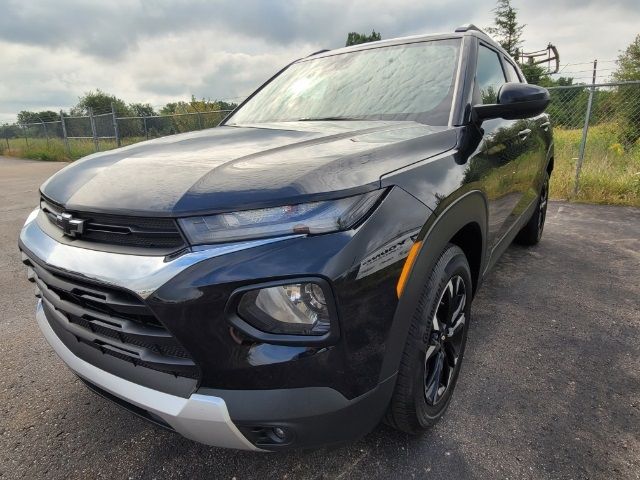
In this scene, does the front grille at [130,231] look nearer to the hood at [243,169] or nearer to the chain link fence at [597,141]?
the hood at [243,169]

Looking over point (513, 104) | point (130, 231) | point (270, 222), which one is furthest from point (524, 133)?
point (130, 231)

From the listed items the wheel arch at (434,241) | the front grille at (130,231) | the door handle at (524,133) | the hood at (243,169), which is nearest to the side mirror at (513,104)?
the hood at (243,169)

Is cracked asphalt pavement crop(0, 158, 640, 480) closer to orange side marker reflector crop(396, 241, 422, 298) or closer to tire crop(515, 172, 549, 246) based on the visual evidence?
orange side marker reflector crop(396, 241, 422, 298)

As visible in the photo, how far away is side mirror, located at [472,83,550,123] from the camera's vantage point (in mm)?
2102

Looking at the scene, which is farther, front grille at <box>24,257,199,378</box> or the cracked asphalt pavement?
the cracked asphalt pavement

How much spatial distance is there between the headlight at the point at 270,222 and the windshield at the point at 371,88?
1.02m

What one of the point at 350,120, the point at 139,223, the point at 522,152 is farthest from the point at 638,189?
the point at 139,223

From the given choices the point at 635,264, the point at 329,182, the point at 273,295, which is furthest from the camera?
the point at 635,264

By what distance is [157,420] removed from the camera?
1.51 m

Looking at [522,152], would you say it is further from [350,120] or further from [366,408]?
[366,408]

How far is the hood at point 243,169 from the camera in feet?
4.51

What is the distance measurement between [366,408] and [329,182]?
730mm

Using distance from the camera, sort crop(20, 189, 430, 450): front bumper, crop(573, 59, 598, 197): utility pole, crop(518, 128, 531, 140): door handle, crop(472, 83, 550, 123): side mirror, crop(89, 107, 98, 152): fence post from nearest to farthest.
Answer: crop(20, 189, 430, 450): front bumper, crop(472, 83, 550, 123): side mirror, crop(518, 128, 531, 140): door handle, crop(573, 59, 598, 197): utility pole, crop(89, 107, 98, 152): fence post

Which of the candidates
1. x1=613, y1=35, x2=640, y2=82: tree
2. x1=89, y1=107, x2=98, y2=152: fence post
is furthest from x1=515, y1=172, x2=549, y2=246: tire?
x1=89, y1=107, x2=98, y2=152: fence post
